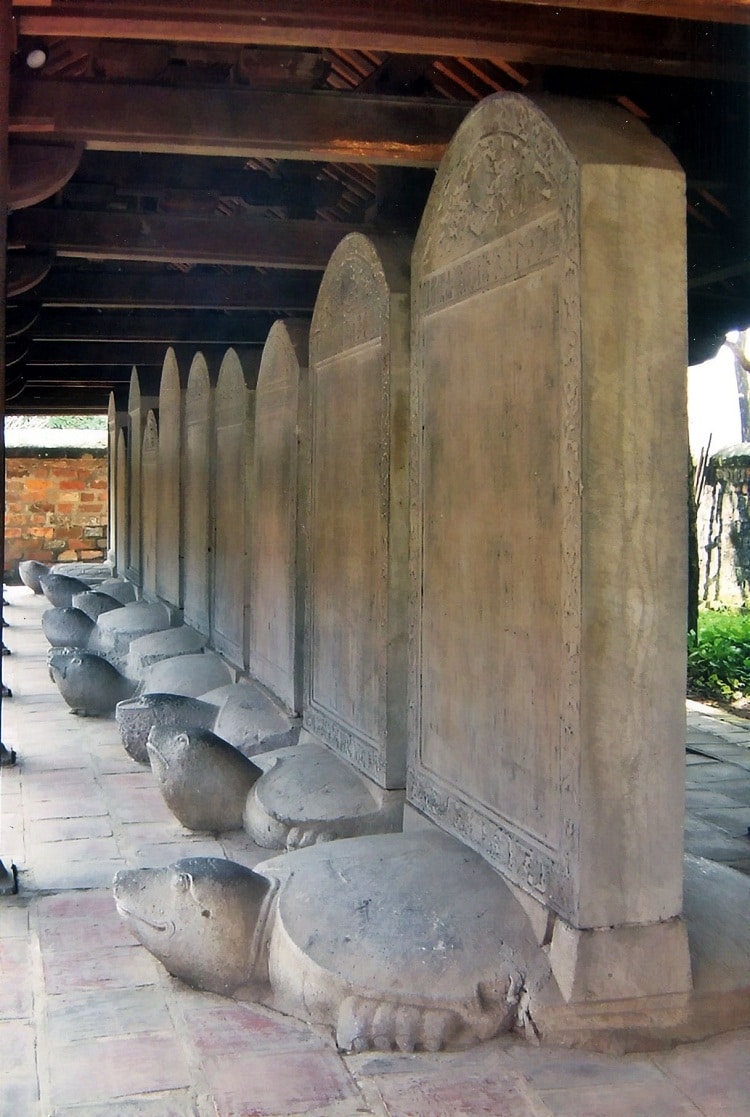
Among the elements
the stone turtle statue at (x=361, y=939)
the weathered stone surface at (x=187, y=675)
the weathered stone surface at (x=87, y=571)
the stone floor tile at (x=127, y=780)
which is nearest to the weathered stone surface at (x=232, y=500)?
the weathered stone surface at (x=187, y=675)

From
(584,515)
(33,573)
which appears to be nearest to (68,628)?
(33,573)

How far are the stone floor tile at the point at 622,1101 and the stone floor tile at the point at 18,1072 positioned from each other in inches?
51.3

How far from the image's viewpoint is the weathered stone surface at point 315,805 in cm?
484

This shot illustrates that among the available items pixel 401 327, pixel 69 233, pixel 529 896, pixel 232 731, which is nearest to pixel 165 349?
pixel 69 233

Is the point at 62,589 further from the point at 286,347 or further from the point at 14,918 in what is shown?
the point at 14,918

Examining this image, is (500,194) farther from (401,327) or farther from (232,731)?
(232,731)

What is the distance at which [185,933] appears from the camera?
142 inches

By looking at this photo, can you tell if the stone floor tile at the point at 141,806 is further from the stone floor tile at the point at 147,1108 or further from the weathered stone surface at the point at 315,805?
the stone floor tile at the point at 147,1108

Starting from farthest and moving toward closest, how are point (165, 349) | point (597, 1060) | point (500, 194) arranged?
point (165, 349)
point (500, 194)
point (597, 1060)

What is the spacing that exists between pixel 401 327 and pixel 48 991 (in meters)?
2.88

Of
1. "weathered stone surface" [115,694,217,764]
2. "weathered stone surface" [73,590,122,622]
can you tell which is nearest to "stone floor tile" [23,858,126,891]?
"weathered stone surface" [115,694,217,764]

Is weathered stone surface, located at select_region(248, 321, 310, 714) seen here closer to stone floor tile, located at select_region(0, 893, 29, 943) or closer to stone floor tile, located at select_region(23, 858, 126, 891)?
stone floor tile, located at select_region(23, 858, 126, 891)

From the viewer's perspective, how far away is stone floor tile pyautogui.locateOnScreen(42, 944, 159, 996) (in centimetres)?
362

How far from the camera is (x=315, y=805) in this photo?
16.3 ft
